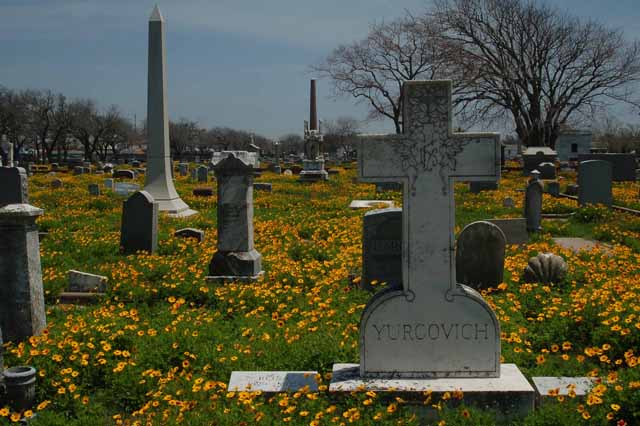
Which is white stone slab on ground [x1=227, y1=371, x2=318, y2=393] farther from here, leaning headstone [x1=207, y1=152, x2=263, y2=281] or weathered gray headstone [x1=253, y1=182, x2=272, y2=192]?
weathered gray headstone [x1=253, y1=182, x2=272, y2=192]

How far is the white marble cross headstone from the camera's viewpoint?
13.9ft

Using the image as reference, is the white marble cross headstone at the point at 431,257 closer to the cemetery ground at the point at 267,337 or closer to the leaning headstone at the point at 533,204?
the cemetery ground at the point at 267,337

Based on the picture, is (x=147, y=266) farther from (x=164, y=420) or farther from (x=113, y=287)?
(x=164, y=420)

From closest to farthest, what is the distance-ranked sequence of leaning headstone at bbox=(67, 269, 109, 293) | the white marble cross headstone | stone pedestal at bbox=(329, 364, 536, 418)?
stone pedestal at bbox=(329, 364, 536, 418), the white marble cross headstone, leaning headstone at bbox=(67, 269, 109, 293)

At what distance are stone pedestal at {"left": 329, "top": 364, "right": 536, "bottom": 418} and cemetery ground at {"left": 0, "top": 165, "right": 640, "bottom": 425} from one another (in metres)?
0.07

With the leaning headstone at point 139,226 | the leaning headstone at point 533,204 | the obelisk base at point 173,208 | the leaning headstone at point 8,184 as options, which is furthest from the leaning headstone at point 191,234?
the leaning headstone at point 533,204

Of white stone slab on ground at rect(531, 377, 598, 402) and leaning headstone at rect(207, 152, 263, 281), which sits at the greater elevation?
leaning headstone at rect(207, 152, 263, 281)

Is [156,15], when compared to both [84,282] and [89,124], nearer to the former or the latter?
[84,282]

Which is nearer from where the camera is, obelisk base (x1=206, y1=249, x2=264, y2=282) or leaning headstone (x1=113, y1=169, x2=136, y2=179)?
obelisk base (x1=206, y1=249, x2=264, y2=282)

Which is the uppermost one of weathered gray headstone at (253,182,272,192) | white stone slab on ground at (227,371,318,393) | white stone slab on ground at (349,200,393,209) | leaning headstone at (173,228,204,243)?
weathered gray headstone at (253,182,272,192)

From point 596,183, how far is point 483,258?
11.2m

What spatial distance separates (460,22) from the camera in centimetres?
3994

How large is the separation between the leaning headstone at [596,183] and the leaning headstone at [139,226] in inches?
480

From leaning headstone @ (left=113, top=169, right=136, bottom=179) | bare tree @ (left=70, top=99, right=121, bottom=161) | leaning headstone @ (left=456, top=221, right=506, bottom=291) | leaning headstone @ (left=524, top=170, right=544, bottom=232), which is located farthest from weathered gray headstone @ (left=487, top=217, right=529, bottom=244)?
bare tree @ (left=70, top=99, right=121, bottom=161)
